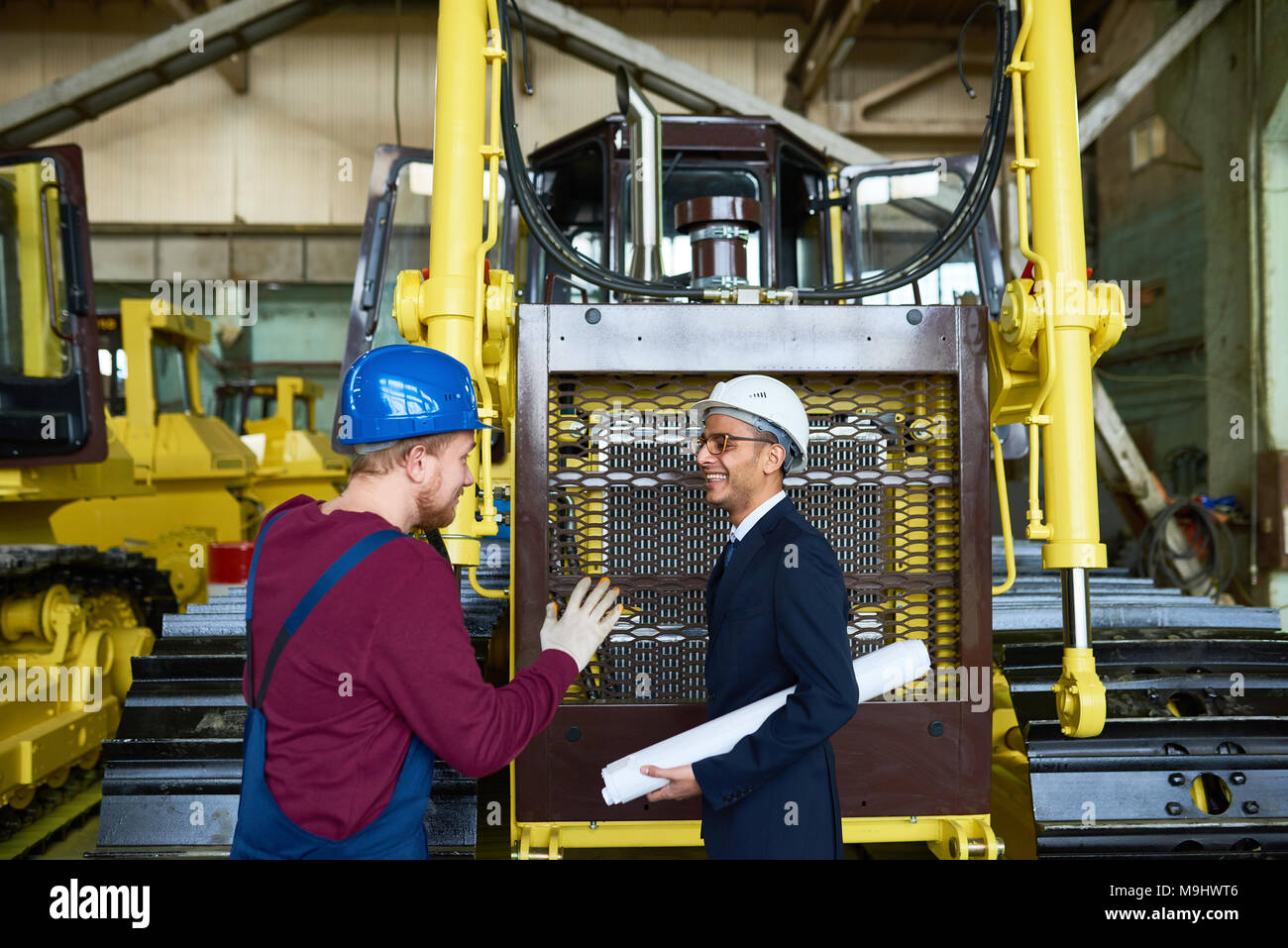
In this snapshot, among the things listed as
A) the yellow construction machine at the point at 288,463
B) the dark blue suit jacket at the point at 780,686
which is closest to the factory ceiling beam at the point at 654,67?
the yellow construction machine at the point at 288,463

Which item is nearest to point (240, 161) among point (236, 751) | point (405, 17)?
point (405, 17)

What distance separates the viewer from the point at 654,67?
904 cm

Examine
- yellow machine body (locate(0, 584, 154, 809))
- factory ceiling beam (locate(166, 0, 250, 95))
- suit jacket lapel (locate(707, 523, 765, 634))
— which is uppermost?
factory ceiling beam (locate(166, 0, 250, 95))

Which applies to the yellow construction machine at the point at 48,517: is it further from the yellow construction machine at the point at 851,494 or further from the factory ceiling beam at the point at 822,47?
the factory ceiling beam at the point at 822,47

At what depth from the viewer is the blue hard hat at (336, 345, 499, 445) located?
1.75 metres

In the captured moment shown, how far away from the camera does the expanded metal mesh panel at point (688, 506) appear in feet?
8.48

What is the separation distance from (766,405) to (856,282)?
0.87m

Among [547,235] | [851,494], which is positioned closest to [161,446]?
[547,235]

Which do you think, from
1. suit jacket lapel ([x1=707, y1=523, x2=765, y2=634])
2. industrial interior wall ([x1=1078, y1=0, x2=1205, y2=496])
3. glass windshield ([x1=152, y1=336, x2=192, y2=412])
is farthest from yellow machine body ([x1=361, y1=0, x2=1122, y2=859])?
industrial interior wall ([x1=1078, y1=0, x2=1205, y2=496])

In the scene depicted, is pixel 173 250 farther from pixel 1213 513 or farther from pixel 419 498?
pixel 419 498

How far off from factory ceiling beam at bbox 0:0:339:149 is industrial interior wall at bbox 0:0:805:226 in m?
4.46

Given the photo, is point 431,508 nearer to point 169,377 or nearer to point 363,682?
point 363,682

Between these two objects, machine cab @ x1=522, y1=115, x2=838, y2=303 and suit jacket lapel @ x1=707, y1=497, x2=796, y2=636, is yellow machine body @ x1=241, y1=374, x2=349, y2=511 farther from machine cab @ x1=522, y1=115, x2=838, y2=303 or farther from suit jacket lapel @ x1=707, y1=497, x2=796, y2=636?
suit jacket lapel @ x1=707, y1=497, x2=796, y2=636
